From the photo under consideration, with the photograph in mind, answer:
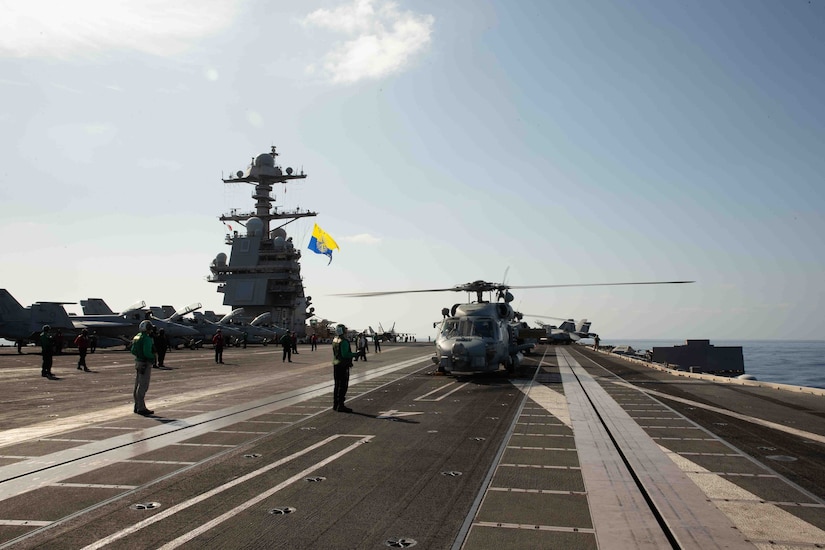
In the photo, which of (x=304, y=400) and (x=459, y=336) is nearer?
(x=304, y=400)

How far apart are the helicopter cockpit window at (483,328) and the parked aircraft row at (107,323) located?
26.6 m

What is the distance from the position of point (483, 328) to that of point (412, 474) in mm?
14448

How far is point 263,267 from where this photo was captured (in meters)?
73.2

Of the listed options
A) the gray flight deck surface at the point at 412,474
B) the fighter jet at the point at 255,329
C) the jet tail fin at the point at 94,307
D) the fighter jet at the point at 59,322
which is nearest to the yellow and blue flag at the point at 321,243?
the fighter jet at the point at 255,329

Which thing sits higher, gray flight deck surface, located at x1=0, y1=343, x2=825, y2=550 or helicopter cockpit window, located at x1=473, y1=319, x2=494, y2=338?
helicopter cockpit window, located at x1=473, y1=319, x2=494, y2=338

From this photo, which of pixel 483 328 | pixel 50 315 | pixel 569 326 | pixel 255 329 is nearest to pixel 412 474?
pixel 483 328

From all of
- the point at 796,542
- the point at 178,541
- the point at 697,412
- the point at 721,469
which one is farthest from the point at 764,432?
the point at 178,541

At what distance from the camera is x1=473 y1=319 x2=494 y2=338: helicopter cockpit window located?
21.4m

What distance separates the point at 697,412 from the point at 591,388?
17.8 feet

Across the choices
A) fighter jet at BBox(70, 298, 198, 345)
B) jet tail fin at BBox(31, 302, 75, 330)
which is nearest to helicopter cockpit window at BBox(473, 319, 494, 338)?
fighter jet at BBox(70, 298, 198, 345)

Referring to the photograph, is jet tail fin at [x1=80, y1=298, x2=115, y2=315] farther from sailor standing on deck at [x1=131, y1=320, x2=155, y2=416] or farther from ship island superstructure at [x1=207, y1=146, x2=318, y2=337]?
sailor standing on deck at [x1=131, y1=320, x2=155, y2=416]

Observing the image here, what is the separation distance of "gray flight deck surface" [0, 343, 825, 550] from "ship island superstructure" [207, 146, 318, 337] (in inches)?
2318

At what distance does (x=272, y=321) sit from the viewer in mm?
74688

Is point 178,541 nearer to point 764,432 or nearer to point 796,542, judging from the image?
point 796,542
